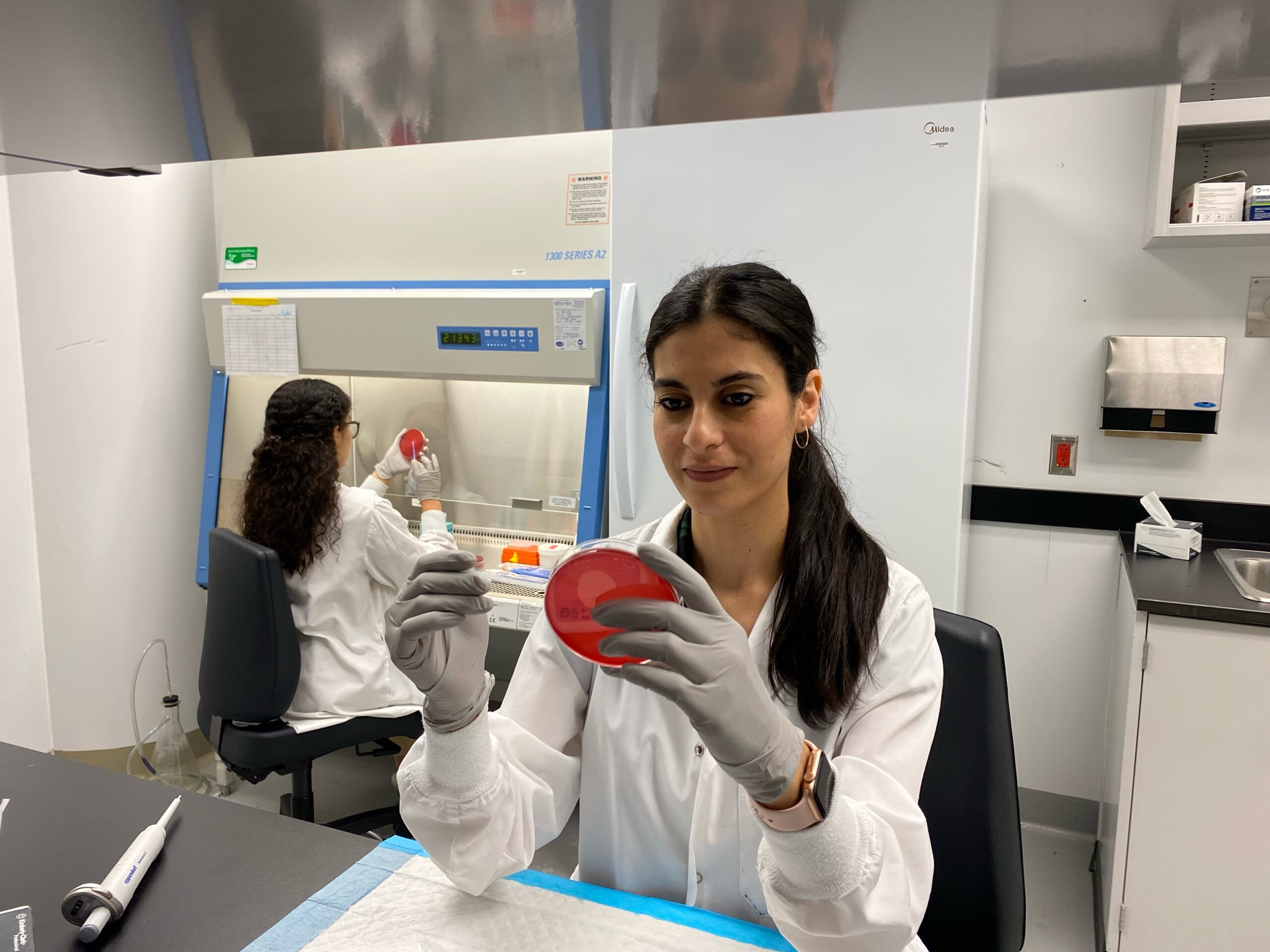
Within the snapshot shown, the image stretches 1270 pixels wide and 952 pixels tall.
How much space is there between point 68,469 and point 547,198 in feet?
6.34

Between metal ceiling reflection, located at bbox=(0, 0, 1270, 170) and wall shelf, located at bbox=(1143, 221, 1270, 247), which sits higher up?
wall shelf, located at bbox=(1143, 221, 1270, 247)

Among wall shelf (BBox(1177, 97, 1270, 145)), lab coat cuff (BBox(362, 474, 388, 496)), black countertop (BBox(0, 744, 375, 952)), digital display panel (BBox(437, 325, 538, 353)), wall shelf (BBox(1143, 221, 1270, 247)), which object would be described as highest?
wall shelf (BBox(1177, 97, 1270, 145))

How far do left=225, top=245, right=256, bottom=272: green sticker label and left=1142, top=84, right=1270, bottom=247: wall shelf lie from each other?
9.45ft

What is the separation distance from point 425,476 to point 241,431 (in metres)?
0.84

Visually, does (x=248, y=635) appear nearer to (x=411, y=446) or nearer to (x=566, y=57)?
(x=411, y=446)

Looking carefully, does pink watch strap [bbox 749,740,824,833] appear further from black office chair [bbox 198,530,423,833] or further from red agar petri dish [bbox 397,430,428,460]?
red agar petri dish [bbox 397,430,428,460]

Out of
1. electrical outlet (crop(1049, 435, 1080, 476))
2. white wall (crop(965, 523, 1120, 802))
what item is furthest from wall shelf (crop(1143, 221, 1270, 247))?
white wall (crop(965, 523, 1120, 802))

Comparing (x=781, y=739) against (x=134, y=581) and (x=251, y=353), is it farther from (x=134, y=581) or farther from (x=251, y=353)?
(x=134, y=581)

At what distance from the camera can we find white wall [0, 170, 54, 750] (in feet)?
9.27

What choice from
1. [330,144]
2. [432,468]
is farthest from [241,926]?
[432,468]

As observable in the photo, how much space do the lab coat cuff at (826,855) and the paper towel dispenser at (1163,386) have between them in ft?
6.74

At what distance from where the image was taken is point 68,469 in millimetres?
2910

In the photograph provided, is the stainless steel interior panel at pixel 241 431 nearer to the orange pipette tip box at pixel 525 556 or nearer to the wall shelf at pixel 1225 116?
the orange pipette tip box at pixel 525 556

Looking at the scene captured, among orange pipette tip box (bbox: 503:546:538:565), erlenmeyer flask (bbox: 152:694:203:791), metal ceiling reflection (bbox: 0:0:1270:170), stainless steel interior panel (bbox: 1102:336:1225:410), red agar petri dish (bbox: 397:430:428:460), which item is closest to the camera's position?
metal ceiling reflection (bbox: 0:0:1270:170)
